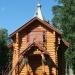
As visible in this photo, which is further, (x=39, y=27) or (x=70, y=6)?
(x=70, y=6)

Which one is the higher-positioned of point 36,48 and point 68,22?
point 68,22

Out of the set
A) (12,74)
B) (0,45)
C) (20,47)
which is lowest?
(12,74)

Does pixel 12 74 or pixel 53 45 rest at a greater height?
pixel 53 45

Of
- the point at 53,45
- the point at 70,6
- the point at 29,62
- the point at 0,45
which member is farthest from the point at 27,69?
the point at 0,45

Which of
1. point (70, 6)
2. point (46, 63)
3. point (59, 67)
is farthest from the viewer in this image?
point (70, 6)

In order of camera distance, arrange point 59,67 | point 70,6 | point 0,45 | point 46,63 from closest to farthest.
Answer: point 46,63
point 59,67
point 70,6
point 0,45

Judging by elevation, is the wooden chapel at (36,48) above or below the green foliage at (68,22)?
below

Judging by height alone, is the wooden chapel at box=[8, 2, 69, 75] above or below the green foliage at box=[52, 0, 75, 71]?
below

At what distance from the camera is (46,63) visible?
3794 centimetres

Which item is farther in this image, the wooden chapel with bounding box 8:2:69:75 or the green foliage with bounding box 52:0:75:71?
the green foliage with bounding box 52:0:75:71

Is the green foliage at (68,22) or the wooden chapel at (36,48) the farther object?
the green foliage at (68,22)

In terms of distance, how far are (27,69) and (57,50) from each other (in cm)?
342

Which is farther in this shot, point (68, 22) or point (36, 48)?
point (68, 22)

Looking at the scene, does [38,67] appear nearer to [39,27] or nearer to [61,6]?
[39,27]
